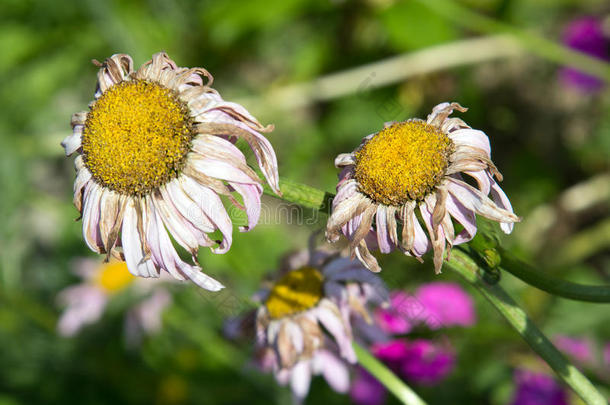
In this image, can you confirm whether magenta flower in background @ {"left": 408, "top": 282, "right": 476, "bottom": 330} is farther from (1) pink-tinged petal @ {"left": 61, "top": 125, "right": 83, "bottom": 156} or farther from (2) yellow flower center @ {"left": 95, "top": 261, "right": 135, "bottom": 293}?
(1) pink-tinged petal @ {"left": 61, "top": 125, "right": 83, "bottom": 156}

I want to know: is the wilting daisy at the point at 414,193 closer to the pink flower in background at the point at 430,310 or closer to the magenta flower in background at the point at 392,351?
the pink flower in background at the point at 430,310

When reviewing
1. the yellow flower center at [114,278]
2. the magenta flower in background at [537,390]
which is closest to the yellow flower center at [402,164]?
the magenta flower in background at [537,390]

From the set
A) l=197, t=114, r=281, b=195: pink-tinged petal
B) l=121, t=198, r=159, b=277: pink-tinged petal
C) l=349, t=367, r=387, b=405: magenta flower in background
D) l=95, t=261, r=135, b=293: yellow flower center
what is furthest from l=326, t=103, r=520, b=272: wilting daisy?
l=95, t=261, r=135, b=293: yellow flower center

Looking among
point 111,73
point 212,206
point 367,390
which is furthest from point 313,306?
point 367,390

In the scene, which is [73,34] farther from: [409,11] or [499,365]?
[499,365]

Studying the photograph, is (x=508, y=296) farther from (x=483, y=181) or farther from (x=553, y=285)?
(x=483, y=181)

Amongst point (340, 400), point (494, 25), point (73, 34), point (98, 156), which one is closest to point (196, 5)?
point (73, 34)
